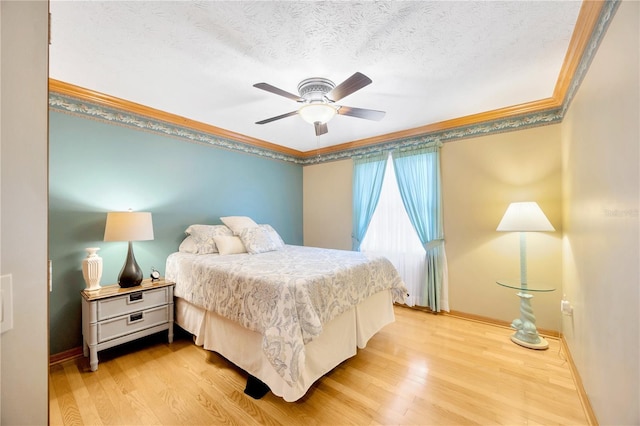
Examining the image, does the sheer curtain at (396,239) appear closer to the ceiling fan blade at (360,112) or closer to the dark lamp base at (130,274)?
the ceiling fan blade at (360,112)

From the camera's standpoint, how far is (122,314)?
2279mm

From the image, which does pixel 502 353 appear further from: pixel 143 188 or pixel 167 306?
pixel 143 188

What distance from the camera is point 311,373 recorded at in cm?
182

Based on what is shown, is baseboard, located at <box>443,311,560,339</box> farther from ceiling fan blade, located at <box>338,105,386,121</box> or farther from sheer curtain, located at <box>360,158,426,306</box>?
ceiling fan blade, located at <box>338,105,386,121</box>

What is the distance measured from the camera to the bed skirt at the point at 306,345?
177 centimetres

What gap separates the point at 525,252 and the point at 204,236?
11.3ft

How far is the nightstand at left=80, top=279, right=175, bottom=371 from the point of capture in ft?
7.00

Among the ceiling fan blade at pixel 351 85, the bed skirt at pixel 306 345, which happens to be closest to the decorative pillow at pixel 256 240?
the bed skirt at pixel 306 345

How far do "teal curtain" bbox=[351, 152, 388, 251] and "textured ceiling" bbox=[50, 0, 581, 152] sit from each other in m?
1.23

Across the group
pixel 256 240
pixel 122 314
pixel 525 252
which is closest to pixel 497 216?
pixel 525 252

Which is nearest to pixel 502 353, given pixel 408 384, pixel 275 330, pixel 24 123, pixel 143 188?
A: pixel 408 384

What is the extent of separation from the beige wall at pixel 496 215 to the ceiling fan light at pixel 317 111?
1941 mm

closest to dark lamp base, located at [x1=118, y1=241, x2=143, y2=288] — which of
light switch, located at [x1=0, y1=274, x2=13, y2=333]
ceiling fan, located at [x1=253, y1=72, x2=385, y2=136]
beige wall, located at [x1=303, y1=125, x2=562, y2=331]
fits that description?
ceiling fan, located at [x1=253, y1=72, x2=385, y2=136]

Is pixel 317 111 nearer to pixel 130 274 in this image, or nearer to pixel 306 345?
pixel 306 345
